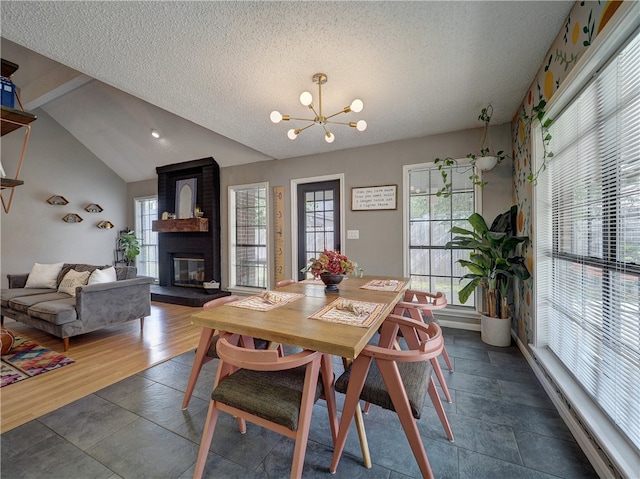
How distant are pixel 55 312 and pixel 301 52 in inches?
137

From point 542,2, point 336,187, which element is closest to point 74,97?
point 336,187

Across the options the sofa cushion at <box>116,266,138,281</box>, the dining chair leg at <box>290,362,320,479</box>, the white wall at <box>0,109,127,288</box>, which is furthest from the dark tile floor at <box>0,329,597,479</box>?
the white wall at <box>0,109,127,288</box>

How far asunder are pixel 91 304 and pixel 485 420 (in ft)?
12.7

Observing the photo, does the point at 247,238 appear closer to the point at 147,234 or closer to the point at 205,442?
the point at 147,234

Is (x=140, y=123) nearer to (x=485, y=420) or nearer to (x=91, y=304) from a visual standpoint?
(x=91, y=304)

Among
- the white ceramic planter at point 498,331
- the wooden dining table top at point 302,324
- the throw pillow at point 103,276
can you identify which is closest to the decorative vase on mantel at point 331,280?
the wooden dining table top at point 302,324

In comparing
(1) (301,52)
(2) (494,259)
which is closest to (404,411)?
(2) (494,259)

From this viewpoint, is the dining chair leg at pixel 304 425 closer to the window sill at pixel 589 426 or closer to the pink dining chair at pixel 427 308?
the pink dining chair at pixel 427 308

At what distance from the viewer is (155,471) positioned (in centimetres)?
141

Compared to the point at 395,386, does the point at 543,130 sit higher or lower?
higher

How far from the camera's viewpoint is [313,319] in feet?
4.95

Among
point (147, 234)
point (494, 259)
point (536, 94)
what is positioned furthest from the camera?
point (147, 234)

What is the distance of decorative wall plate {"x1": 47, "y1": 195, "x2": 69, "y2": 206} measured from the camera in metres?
5.32

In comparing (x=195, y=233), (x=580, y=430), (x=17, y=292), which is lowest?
(x=580, y=430)
